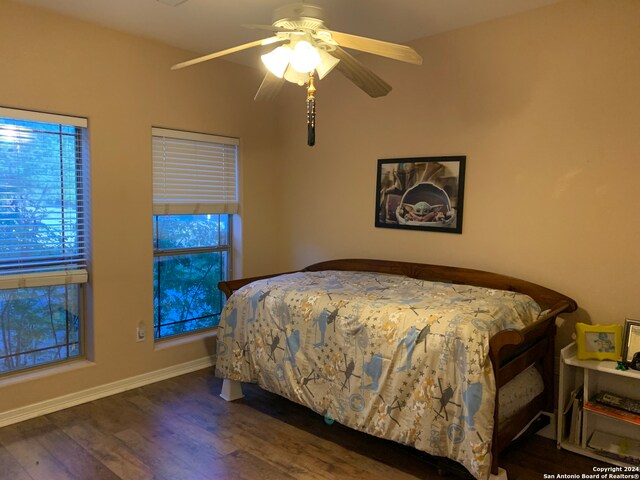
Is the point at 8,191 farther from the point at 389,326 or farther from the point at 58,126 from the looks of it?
the point at 389,326

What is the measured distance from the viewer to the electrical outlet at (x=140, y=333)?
3.44 metres

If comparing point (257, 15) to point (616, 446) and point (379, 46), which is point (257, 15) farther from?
point (616, 446)

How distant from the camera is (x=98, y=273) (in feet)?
10.5

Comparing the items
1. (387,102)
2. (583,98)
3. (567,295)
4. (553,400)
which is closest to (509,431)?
(553,400)

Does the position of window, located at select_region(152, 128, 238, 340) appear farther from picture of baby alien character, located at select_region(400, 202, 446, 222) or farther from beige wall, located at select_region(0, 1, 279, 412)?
picture of baby alien character, located at select_region(400, 202, 446, 222)

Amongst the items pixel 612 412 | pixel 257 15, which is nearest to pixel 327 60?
pixel 257 15

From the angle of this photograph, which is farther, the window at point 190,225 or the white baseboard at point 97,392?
the window at point 190,225

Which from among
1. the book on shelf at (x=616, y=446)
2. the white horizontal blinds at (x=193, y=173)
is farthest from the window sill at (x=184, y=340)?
the book on shelf at (x=616, y=446)

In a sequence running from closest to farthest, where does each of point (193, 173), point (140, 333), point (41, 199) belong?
point (41, 199) < point (140, 333) < point (193, 173)

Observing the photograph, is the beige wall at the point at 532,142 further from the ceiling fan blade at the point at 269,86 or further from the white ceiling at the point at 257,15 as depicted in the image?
the ceiling fan blade at the point at 269,86

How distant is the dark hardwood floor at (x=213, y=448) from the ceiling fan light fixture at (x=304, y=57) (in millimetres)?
1931

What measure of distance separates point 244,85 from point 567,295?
2901 mm

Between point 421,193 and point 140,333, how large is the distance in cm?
227

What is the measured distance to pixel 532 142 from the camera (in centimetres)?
284
